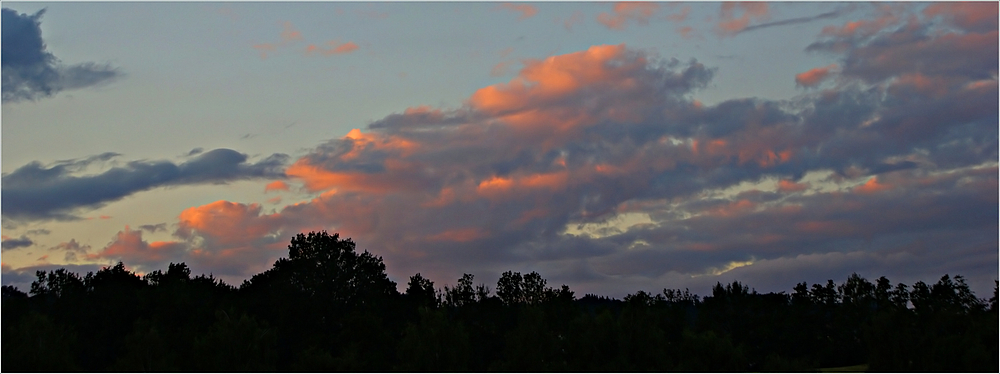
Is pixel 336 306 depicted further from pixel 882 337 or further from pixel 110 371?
pixel 882 337

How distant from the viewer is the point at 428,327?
9656 centimetres

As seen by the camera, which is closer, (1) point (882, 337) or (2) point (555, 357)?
(1) point (882, 337)

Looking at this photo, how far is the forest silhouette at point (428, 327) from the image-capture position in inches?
Answer: 3476

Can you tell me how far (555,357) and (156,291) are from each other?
4844 centimetres

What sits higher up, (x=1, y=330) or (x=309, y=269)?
(x=309, y=269)

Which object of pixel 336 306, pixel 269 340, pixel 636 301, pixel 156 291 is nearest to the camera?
pixel 269 340

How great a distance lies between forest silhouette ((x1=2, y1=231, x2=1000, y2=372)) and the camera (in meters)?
88.3

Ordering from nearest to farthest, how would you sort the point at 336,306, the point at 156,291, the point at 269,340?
the point at 269,340, the point at 156,291, the point at 336,306

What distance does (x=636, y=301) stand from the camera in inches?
5586

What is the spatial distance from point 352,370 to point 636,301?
212ft

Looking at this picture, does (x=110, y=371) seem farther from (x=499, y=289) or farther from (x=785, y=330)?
(x=785, y=330)

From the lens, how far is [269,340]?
91.1 m

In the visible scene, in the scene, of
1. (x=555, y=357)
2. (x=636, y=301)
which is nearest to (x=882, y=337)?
(x=555, y=357)

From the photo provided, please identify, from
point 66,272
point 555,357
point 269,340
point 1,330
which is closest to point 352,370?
point 269,340
